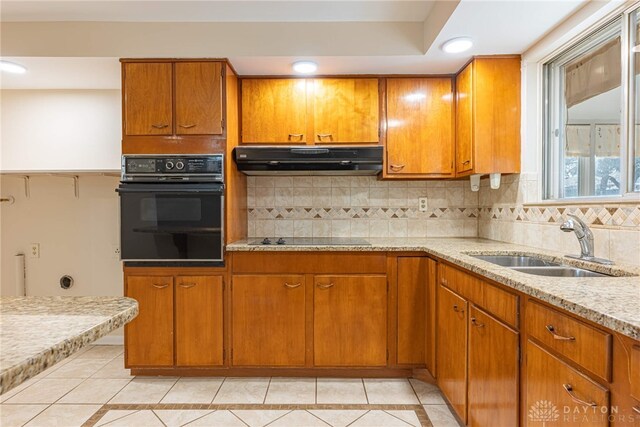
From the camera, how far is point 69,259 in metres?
2.88

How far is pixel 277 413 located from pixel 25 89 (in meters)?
3.02

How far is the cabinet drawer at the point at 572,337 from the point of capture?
0.84 m

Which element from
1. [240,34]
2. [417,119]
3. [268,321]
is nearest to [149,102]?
[240,34]

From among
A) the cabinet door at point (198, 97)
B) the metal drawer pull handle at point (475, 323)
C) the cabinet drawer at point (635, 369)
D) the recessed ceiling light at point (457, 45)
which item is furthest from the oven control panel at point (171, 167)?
the cabinet drawer at point (635, 369)

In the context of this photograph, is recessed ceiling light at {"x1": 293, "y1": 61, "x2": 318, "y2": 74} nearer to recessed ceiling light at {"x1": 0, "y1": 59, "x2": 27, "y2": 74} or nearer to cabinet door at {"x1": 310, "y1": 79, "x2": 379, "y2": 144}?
cabinet door at {"x1": 310, "y1": 79, "x2": 379, "y2": 144}

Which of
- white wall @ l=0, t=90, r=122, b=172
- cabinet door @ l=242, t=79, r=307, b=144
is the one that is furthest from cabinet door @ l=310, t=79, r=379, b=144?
white wall @ l=0, t=90, r=122, b=172

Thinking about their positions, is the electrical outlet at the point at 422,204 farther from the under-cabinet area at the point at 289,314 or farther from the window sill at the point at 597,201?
the window sill at the point at 597,201

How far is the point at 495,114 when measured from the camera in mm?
2256

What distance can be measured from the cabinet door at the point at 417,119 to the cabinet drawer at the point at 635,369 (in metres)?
1.89

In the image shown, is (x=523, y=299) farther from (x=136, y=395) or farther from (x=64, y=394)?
(x=64, y=394)

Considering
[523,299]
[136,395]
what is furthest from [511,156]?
[136,395]

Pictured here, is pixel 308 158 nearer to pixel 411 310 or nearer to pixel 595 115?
pixel 411 310

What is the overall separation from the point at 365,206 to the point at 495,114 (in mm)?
1142

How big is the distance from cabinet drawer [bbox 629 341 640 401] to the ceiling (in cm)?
184
